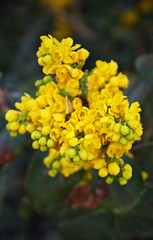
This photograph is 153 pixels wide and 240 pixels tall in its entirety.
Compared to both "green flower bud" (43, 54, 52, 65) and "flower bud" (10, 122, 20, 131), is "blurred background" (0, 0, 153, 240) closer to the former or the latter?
"flower bud" (10, 122, 20, 131)

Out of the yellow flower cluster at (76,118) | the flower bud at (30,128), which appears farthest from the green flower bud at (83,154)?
the flower bud at (30,128)

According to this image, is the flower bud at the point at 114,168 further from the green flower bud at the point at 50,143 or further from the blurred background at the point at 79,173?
the blurred background at the point at 79,173

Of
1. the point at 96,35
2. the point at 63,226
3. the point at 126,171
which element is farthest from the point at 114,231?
the point at 96,35

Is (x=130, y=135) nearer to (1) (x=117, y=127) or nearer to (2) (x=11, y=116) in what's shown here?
(1) (x=117, y=127)

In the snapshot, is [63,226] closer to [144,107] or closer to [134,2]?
[144,107]

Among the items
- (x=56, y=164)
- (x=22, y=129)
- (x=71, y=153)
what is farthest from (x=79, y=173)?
(x=71, y=153)

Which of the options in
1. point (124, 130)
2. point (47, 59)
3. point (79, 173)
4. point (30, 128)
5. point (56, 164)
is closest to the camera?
point (124, 130)

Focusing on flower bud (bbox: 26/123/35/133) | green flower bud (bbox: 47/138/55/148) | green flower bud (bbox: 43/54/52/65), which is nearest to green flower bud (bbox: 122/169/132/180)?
green flower bud (bbox: 47/138/55/148)
